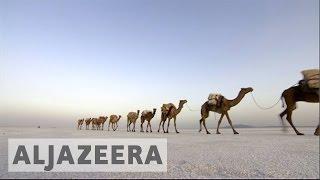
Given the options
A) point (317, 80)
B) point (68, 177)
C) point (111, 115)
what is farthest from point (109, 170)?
point (111, 115)

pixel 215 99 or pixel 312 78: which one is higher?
pixel 312 78

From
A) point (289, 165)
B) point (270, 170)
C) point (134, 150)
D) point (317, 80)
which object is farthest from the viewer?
point (317, 80)

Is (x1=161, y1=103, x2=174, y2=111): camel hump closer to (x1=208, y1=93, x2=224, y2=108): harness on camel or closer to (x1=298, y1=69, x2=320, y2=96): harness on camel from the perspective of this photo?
(x1=208, y1=93, x2=224, y2=108): harness on camel

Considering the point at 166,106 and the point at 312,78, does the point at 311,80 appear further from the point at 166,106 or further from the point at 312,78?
the point at 166,106

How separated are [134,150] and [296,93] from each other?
8694 millimetres

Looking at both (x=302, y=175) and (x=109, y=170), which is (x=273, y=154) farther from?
(x=109, y=170)

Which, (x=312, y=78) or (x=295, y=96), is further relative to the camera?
(x=295, y=96)

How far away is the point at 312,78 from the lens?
12.1 m

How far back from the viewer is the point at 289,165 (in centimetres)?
540

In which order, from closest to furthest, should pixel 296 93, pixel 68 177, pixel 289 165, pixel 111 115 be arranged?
pixel 68 177
pixel 289 165
pixel 296 93
pixel 111 115

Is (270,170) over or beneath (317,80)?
beneath

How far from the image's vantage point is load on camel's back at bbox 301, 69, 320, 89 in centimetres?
1200

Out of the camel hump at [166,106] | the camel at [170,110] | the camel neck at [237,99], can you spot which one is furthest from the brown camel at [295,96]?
the camel hump at [166,106]

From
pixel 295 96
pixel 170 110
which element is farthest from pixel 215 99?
pixel 170 110
